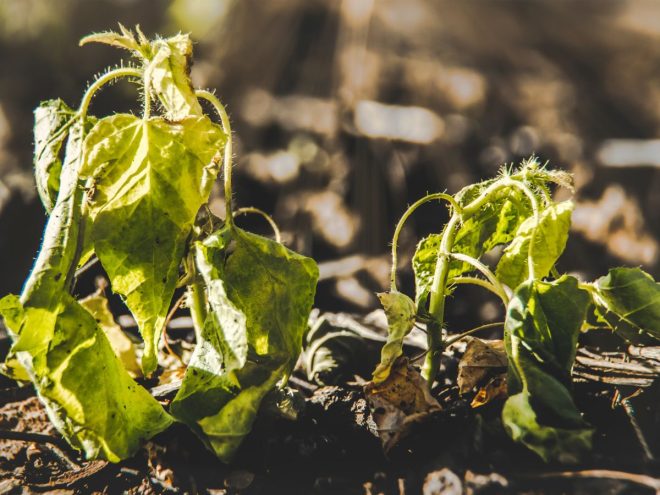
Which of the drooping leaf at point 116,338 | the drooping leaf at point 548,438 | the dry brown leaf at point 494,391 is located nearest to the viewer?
the drooping leaf at point 548,438

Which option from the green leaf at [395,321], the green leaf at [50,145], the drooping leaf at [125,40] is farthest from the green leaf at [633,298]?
the green leaf at [50,145]

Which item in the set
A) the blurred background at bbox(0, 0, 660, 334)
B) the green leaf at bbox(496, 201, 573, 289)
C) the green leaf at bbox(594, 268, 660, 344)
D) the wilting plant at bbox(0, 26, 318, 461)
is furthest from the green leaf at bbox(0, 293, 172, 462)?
the blurred background at bbox(0, 0, 660, 334)

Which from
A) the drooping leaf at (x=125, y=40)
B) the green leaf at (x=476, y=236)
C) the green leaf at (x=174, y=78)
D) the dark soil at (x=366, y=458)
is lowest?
the dark soil at (x=366, y=458)

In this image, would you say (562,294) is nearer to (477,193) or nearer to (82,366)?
(477,193)

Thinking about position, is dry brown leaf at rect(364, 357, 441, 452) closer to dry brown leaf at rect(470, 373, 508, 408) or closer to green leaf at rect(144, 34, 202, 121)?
dry brown leaf at rect(470, 373, 508, 408)

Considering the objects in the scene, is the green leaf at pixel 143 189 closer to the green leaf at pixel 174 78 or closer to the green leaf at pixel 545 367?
the green leaf at pixel 174 78

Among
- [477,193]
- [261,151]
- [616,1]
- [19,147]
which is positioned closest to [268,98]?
[261,151]
